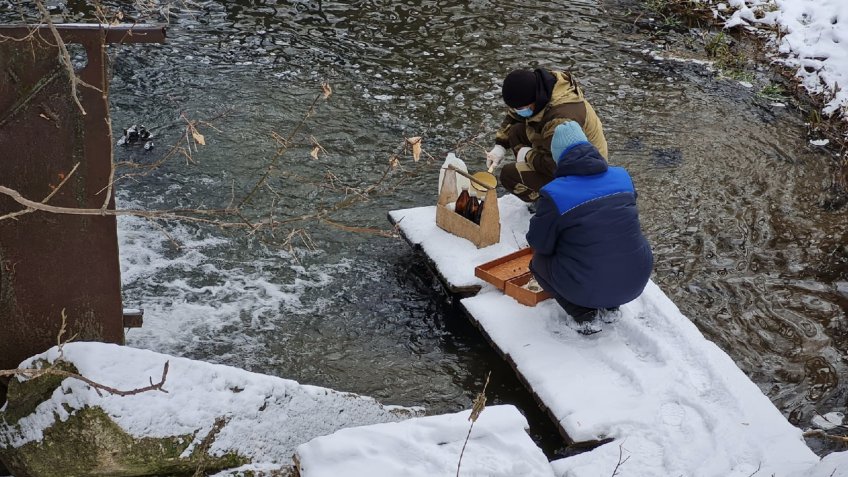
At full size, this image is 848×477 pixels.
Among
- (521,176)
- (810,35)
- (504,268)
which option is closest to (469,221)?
(504,268)

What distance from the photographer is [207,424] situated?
3.70 metres

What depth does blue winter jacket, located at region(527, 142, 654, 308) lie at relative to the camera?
16.1 feet

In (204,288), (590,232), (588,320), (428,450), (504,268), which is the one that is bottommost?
(204,288)

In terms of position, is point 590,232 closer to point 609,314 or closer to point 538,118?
point 609,314

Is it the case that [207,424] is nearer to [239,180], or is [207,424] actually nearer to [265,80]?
[239,180]

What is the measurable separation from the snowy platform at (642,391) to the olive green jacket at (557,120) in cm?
96

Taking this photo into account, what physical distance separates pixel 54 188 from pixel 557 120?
11.1 feet

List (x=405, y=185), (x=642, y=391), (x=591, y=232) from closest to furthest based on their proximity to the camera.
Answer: (x=642, y=391)
(x=591, y=232)
(x=405, y=185)

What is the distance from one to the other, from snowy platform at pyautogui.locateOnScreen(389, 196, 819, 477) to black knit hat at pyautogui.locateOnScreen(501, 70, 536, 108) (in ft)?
3.88

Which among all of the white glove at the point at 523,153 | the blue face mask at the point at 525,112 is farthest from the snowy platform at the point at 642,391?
the blue face mask at the point at 525,112

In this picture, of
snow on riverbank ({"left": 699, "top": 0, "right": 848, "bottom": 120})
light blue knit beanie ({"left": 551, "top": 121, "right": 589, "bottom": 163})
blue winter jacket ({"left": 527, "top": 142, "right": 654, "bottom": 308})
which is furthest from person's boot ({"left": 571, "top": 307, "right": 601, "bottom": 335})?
snow on riverbank ({"left": 699, "top": 0, "right": 848, "bottom": 120})

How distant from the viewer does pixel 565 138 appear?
5168 mm

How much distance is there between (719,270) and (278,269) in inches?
130

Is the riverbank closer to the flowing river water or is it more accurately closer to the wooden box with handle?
the flowing river water
